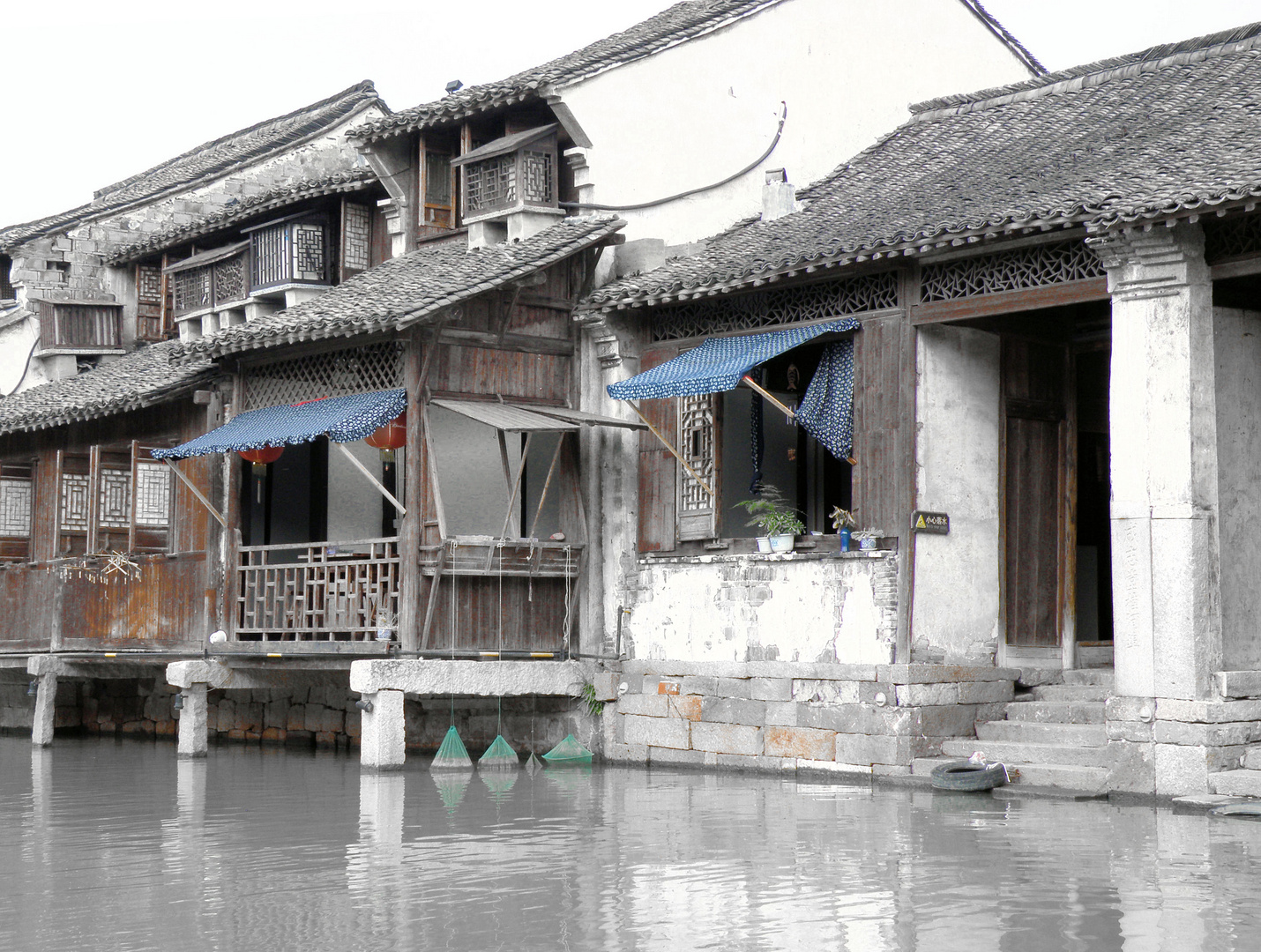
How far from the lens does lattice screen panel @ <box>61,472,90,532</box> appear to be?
808 inches

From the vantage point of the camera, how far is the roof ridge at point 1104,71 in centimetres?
1595

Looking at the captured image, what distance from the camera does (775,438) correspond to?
17891 mm

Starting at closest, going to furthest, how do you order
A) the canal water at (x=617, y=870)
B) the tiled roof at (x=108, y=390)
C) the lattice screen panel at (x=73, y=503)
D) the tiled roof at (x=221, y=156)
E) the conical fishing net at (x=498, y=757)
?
the canal water at (x=617, y=870), the conical fishing net at (x=498, y=757), the tiled roof at (x=108, y=390), the lattice screen panel at (x=73, y=503), the tiled roof at (x=221, y=156)

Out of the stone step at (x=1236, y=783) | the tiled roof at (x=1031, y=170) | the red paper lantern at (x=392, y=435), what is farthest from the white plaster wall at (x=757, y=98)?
the stone step at (x=1236, y=783)

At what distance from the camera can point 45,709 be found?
798 inches

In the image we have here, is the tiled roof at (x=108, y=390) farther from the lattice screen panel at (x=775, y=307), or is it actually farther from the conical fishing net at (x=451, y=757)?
the lattice screen panel at (x=775, y=307)

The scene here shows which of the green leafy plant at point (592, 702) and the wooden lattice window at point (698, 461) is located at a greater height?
the wooden lattice window at point (698, 461)

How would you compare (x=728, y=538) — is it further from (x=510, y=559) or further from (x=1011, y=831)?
(x=1011, y=831)

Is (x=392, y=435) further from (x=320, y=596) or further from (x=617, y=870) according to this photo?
(x=617, y=870)

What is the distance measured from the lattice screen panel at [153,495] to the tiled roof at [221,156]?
6298 millimetres

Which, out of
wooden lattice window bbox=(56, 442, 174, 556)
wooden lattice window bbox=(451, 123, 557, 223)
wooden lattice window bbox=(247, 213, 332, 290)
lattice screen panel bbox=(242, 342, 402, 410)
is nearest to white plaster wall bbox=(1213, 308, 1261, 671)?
wooden lattice window bbox=(451, 123, 557, 223)

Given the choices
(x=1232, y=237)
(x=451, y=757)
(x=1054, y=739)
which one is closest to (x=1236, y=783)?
(x=1054, y=739)

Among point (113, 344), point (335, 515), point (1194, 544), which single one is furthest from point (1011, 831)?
point (113, 344)

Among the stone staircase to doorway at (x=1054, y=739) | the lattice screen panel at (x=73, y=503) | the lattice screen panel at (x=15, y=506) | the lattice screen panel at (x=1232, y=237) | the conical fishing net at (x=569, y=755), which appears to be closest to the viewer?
the lattice screen panel at (x=1232, y=237)
